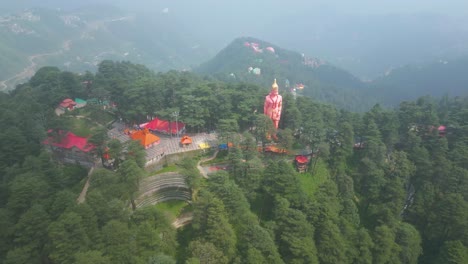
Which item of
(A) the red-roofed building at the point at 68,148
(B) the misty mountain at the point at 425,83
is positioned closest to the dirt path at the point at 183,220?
(A) the red-roofed building at the point at 68,148

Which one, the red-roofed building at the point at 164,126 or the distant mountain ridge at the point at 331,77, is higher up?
the red-roofed building at the point at 164,126

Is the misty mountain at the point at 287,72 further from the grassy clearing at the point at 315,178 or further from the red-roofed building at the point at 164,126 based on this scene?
the grassy clearing at the point at 315,178

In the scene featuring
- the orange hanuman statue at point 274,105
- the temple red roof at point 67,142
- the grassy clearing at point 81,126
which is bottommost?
the grassy clearing at point 81,126

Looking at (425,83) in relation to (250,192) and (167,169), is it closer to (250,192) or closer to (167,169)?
(250,192)

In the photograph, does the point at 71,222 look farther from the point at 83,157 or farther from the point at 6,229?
the point at 83,157

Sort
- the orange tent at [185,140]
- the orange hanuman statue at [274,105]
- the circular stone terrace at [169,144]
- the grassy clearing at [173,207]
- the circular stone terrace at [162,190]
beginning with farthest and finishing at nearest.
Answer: the orange hanuman statue at [274,105] < the orange tent at [185,140] < the circular stone terrace at [169,144] < the circular stone terrace at [162,190] < the grassy clearing at [173,207]

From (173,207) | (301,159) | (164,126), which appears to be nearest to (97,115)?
(164,126)

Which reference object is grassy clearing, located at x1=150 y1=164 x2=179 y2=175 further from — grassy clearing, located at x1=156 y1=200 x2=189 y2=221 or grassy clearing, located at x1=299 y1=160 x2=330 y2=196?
grassy clearing, located at x1=299 y1=160 x2=330 y2=196
